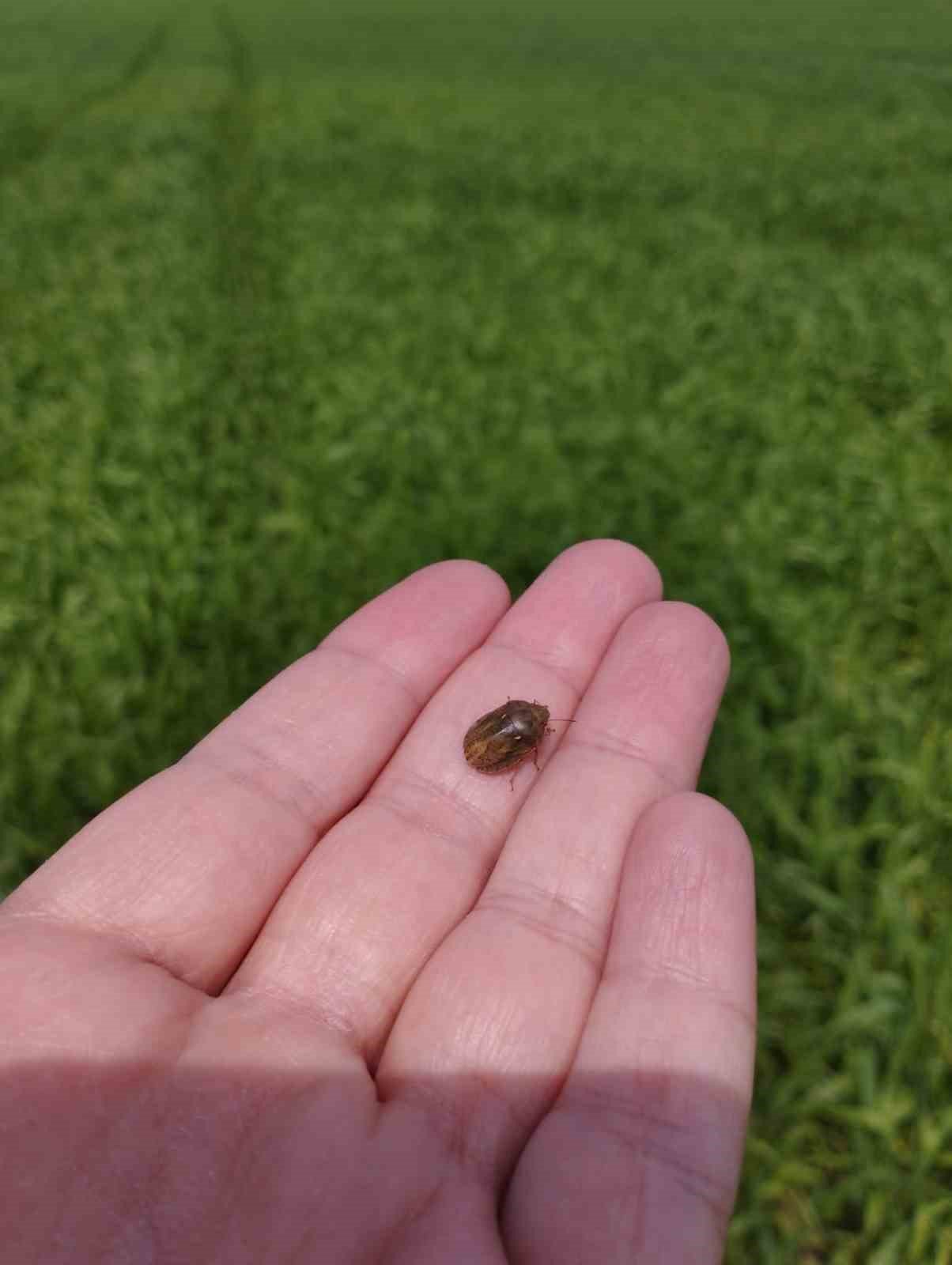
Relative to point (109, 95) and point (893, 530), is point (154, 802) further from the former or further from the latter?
point (109, 95)

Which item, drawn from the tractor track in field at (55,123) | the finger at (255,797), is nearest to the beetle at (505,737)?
the finger at (255,797)

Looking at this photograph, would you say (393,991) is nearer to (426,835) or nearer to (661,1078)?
(426,835)

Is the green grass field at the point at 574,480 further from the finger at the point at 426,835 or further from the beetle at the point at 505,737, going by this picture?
the beetle at the point at 505,737

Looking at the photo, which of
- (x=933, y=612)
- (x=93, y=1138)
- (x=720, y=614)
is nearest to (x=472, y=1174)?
(x=93, y=1138)

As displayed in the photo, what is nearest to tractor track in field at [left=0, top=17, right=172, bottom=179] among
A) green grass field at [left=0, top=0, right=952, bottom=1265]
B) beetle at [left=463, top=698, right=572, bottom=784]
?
green grass field at [left=0, top=0, right=952, bottom=1265]

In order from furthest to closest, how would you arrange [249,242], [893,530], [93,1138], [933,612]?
[249,242] < [893,530] < [933,612] < [93,1138]

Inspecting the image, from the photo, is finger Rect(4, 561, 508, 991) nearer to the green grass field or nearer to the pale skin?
the pale skin

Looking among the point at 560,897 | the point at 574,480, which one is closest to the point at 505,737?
the point at 560,897
